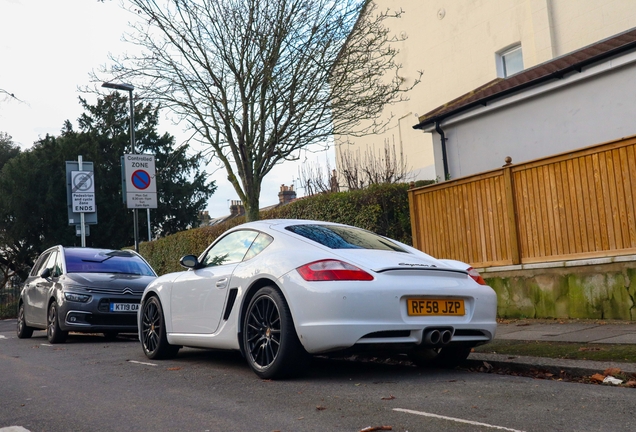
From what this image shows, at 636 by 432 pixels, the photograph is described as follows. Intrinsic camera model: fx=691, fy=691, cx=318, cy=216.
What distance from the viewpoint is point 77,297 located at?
11.1m

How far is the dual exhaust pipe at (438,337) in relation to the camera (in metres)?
5.55

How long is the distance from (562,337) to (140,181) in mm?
14352

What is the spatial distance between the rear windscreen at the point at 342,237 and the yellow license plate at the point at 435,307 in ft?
2.98

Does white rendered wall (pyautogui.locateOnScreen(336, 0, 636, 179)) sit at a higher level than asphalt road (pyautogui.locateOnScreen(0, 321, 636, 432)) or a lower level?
higher

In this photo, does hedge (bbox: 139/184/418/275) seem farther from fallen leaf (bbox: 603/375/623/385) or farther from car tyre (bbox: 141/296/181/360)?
fallen leaf (bbox: 603/375/623/385)

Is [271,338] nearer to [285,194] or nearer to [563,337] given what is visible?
[563,337]

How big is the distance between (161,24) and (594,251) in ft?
29.0

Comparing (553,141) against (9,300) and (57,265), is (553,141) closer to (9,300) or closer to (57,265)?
(57,265)

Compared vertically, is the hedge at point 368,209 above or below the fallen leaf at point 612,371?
above

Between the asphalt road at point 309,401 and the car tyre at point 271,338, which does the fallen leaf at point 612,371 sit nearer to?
the asphalt road at point 309,401

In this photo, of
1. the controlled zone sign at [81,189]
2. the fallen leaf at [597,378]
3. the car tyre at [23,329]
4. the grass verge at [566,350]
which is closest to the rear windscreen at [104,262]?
the car tyre at [23,329]

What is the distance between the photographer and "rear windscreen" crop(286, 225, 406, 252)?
6.25 metres

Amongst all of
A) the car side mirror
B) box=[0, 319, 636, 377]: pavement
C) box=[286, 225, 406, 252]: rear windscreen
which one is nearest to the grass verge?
box=[0, 319, 636, 377]: pavement

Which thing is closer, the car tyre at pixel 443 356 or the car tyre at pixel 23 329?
the car tyre at pixel 443 356
